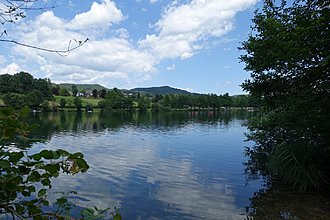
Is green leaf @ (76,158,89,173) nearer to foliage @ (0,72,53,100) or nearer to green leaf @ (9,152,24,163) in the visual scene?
green leaf @ (9,152,24,163)

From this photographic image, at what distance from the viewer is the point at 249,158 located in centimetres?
2448

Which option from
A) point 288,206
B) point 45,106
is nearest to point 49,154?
point 288,206

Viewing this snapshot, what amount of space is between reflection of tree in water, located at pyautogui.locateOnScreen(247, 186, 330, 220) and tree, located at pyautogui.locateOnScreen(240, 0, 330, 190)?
0.86 metres

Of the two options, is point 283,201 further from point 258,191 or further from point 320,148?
point 320,148

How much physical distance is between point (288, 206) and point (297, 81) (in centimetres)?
569

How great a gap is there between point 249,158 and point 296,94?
39.5 ft

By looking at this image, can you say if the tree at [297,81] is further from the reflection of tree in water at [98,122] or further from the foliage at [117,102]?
the foliage at [117,102]

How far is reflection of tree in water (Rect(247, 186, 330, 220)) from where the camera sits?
10797 millimetres

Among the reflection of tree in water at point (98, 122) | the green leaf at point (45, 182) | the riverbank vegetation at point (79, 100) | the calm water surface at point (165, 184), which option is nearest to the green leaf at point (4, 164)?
the green leaf at point (45, 182)

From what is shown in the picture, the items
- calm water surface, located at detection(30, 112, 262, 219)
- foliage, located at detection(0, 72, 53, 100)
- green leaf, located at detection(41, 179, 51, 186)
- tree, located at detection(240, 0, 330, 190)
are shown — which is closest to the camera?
green leaf, located at detection(41, 179, 51, 186)

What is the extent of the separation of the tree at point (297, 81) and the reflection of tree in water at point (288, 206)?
86cm

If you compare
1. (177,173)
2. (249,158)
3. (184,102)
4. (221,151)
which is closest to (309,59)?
(177,173)

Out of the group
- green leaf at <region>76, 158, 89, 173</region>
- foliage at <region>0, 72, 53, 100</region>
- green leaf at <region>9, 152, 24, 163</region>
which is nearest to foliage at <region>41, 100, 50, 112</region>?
foliage at <region>0, 72, 53, 100</region>

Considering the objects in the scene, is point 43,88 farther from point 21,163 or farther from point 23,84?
point 21,163
